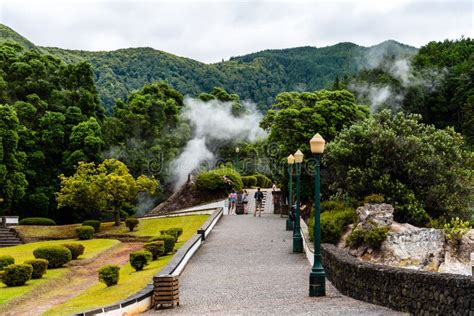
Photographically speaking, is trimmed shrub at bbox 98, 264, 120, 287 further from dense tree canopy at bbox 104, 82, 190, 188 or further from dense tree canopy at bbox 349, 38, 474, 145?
dense tree canopy at bbox 349, 38, 474, 145

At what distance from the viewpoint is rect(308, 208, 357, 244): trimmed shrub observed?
2406 centimetres

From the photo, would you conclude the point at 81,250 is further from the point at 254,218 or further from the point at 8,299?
the point at 254,218

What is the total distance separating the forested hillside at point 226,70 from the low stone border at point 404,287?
10199 centimetres

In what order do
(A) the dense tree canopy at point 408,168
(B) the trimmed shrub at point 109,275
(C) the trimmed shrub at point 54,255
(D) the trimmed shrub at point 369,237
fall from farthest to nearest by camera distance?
(C) the trimmed shrub at point 54,255 < (A) the dense tree canopy at point 408,168 < (D) the trimmed shrub at point 369,237 < (B) the trimmed shrub at point 109,275

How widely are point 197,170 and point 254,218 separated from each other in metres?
20.5

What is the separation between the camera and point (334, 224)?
24.1m

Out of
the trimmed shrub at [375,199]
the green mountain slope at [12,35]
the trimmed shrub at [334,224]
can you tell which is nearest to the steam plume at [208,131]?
the trimmed shrub at [375,199]

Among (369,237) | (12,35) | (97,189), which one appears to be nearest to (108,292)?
(369,237)

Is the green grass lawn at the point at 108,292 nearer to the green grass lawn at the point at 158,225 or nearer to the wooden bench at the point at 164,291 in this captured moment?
the wooden bench at the point at 164,291

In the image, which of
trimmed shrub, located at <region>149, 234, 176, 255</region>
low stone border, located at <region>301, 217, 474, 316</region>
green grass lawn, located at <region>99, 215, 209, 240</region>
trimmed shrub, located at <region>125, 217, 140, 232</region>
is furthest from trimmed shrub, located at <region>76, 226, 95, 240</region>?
low stone border, located at <region>301, 217, 474, 316</region>

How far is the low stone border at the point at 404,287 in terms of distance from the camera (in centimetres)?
1003

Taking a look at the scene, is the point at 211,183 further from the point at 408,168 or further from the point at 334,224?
the point at 334,224

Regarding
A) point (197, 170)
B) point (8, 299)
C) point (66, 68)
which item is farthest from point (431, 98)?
point (8, 299)

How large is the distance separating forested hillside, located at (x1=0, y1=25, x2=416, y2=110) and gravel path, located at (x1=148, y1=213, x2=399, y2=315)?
90174mm
